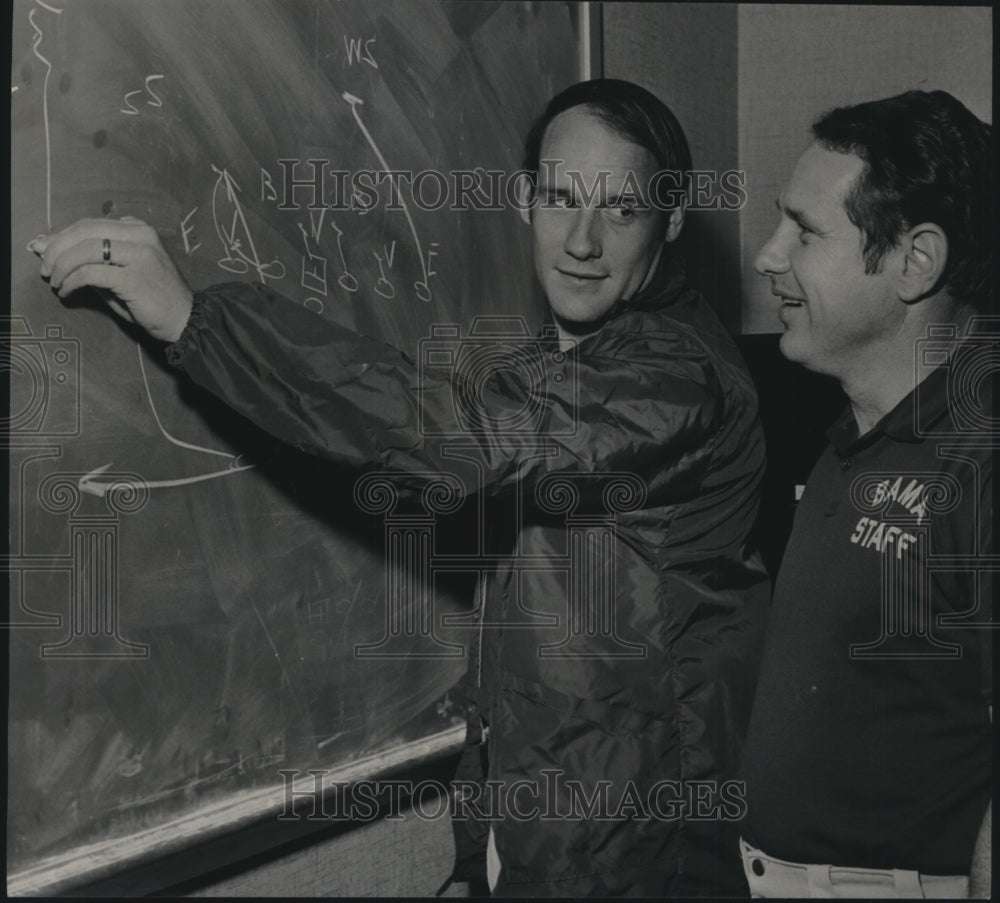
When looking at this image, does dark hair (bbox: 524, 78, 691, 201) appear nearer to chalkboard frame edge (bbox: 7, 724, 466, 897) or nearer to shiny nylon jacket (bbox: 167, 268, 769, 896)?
shiny nylon jacket (bbox: 167, 268, 769, 896)

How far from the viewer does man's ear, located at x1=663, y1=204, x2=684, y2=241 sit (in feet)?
4.22

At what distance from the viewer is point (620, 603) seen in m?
1.18

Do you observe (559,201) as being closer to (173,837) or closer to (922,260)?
(922,260)

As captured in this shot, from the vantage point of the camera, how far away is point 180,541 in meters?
1.08

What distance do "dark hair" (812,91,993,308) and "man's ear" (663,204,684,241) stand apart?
18cm

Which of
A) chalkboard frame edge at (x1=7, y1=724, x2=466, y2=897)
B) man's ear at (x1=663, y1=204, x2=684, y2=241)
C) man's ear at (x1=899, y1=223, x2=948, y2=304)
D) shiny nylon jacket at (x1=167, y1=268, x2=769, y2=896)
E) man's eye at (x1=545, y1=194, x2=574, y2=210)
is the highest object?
man's eye at (x1=545, y1=194, x2=574, y2=210)

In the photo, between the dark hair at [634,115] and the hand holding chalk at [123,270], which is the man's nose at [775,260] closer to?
the dark hair at [634,115]

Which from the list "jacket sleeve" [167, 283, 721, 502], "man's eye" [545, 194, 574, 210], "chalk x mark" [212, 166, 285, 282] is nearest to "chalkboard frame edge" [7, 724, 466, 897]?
"jacket sleeve" [167, 283, 721, 502]

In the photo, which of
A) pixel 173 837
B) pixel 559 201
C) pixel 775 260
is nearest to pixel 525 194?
pixel 559 201

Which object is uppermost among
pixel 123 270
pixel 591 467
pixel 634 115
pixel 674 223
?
pixel 634 115

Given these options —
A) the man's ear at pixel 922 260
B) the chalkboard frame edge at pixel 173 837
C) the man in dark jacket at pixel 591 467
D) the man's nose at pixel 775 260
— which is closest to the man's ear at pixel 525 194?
the man in dark jacket at pixel 591 467

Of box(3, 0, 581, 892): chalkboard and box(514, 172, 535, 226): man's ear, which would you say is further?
box(514, 172, 535, 226): man's ear

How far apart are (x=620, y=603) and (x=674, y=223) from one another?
0.44 meters

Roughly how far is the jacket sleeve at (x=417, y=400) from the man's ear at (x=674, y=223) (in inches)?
9.4
